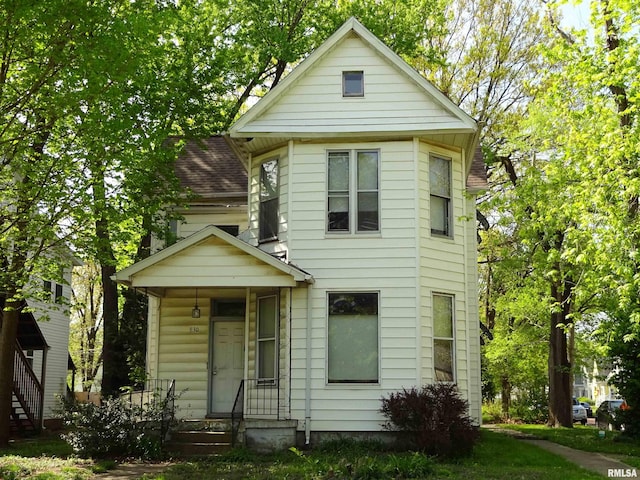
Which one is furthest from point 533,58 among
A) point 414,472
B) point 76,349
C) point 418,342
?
point 76,349

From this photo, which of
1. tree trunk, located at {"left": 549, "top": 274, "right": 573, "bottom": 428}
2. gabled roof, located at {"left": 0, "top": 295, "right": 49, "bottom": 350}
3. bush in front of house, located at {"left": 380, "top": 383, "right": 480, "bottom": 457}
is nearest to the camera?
bush in front of house, located at {"left": 380, "top": 383, "right": 480, "bottom": 457}

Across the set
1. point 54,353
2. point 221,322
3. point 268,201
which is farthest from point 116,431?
point 54,353

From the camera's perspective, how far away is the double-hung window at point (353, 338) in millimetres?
15070

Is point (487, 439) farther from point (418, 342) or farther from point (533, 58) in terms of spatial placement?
point (533, 58)

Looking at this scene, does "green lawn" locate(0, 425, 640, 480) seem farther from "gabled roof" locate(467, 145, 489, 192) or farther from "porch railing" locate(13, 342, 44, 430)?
"gabled roof" locate(467, 145, 489, 192)

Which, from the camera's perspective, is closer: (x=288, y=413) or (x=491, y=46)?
(x=288, y=413)

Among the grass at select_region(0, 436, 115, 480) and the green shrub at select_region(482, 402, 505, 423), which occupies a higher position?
the grass at select_region(0, 436, 115, 480)

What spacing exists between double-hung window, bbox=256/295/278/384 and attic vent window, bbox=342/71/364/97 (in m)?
4.89

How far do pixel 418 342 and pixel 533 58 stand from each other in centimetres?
1814

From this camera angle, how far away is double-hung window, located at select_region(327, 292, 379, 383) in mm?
15070

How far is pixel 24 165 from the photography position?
1377 cm

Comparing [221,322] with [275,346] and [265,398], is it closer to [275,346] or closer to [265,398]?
[275,346]

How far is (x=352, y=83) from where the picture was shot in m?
16.4

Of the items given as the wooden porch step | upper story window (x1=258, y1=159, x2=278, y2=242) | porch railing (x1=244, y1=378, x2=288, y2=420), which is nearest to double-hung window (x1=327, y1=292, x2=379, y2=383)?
porch railing (x1=244, y1=378, x2=288, y2=420)
